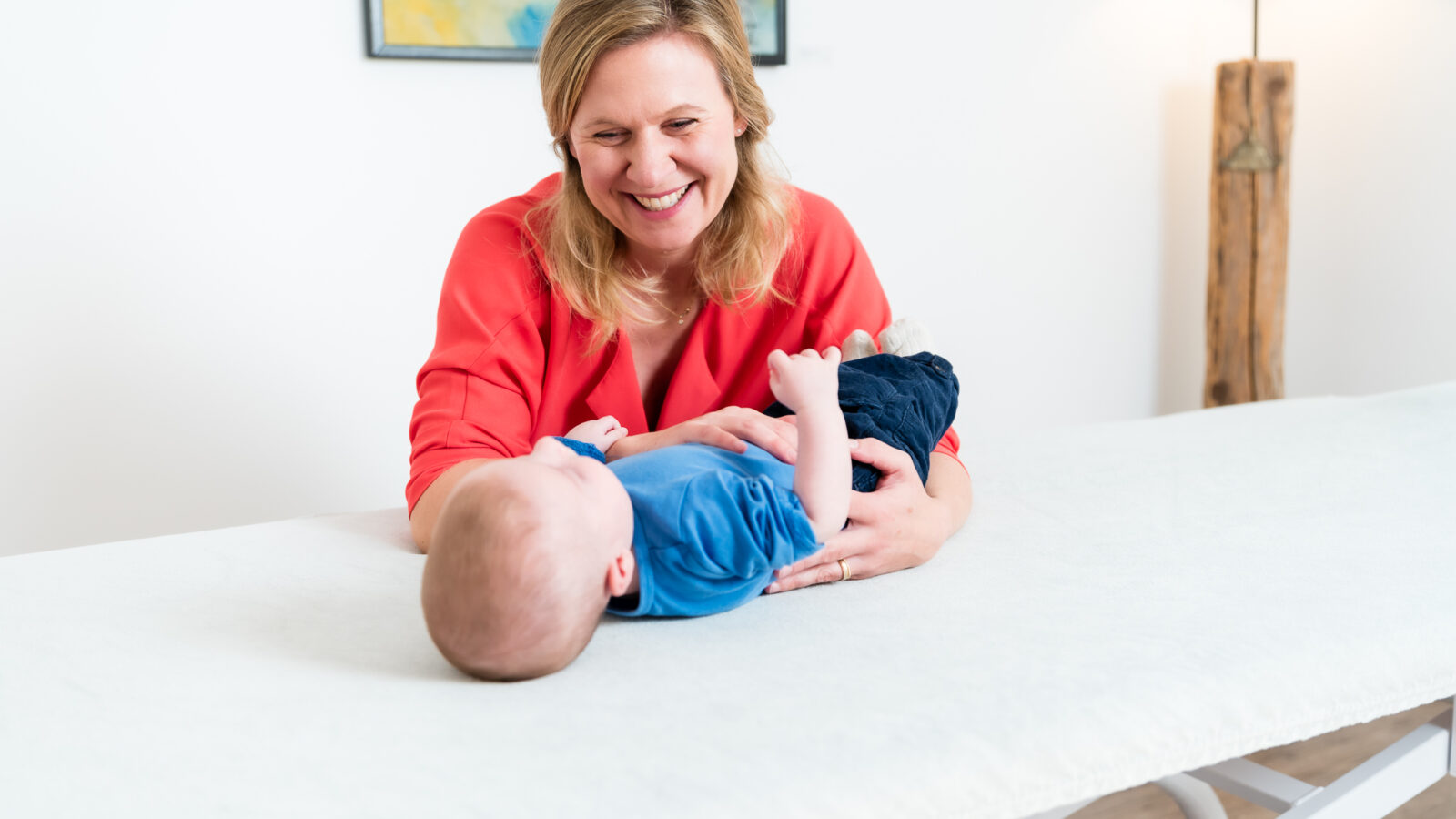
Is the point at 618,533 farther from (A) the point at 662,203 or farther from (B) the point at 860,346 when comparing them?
(B) the point at 860,346

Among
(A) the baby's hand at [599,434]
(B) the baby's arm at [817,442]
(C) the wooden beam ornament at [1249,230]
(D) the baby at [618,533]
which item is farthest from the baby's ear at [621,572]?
(C) the wooden beam ornament at [1249,230]

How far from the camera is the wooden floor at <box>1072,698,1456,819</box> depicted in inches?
71.0

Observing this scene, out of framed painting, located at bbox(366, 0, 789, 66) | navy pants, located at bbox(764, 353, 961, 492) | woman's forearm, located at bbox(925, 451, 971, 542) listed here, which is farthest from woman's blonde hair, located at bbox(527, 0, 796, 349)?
framed painting, located at bbox(366, 0, 789, 66)

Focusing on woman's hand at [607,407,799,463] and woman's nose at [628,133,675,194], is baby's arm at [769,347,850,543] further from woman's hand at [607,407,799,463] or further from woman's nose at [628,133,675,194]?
woman's nose at [628,133,675,194]

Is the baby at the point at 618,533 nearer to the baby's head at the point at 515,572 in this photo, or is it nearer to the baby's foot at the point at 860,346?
the baby's head at the point at 515,572

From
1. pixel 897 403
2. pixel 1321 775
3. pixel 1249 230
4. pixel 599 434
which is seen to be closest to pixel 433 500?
pixel 599 434

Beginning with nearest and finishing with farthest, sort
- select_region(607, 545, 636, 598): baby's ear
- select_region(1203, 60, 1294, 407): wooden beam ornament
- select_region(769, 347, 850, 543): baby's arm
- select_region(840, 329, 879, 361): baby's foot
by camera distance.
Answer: select_region(607, 545, 636, 598): baby's ear
select_region(769, 347, 850, 543): baby's arm
select_region(840, 329, 879, 361): baby's foot
select_region(1203, 60, 1294, 407): wooden beam ornament

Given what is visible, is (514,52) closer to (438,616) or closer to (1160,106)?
(438,616)

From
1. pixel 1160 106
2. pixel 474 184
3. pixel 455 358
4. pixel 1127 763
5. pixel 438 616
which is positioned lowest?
pixel 1127 763

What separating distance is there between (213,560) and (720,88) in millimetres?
856

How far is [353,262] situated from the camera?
241 centimetres

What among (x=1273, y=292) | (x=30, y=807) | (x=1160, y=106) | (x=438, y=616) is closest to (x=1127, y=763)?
(x=438, y=616)

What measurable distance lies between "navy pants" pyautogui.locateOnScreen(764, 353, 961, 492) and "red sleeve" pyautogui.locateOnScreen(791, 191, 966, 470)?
12cm

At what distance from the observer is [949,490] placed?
143 centimetres
